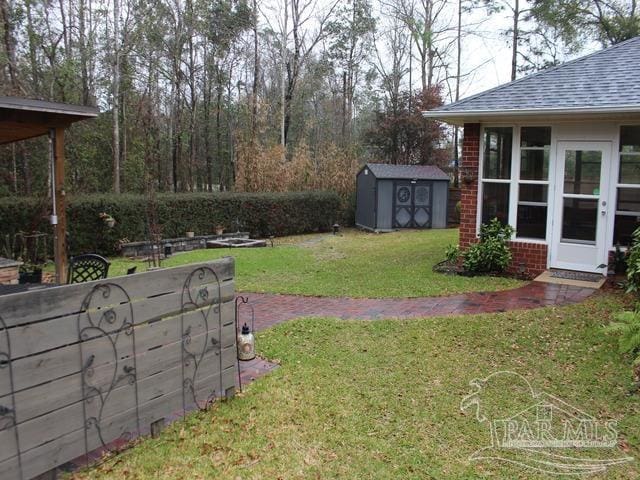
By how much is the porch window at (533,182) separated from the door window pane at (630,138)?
919 mm

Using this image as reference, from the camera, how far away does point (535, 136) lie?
7320 mm

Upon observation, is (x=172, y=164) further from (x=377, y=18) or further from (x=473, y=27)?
(x=473, y=27)

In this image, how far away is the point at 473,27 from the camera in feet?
76.1

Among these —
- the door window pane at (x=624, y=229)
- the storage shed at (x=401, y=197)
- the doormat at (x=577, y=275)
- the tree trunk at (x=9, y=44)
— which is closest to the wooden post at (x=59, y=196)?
the doormat at (x=577, y=275)

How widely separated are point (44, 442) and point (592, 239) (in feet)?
23.4

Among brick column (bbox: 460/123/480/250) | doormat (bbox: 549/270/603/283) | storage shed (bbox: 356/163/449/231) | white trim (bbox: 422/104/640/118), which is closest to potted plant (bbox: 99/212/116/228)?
white trim (bbox: 422/104/640/118)

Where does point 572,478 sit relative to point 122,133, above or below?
below

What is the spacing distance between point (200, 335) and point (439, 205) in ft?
46.7

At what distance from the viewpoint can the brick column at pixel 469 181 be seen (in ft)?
25.3

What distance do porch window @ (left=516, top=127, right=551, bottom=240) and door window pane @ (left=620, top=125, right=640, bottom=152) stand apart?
0.92 meters

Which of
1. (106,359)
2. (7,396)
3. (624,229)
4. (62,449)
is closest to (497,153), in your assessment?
(624,229)

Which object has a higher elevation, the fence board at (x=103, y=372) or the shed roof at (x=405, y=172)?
the shed roof at (x=405, y=172)

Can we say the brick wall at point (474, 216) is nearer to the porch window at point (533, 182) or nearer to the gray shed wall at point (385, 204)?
the porch window at point (533, 182)

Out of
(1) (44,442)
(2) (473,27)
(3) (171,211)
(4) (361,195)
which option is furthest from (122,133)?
(2) (473,27)
